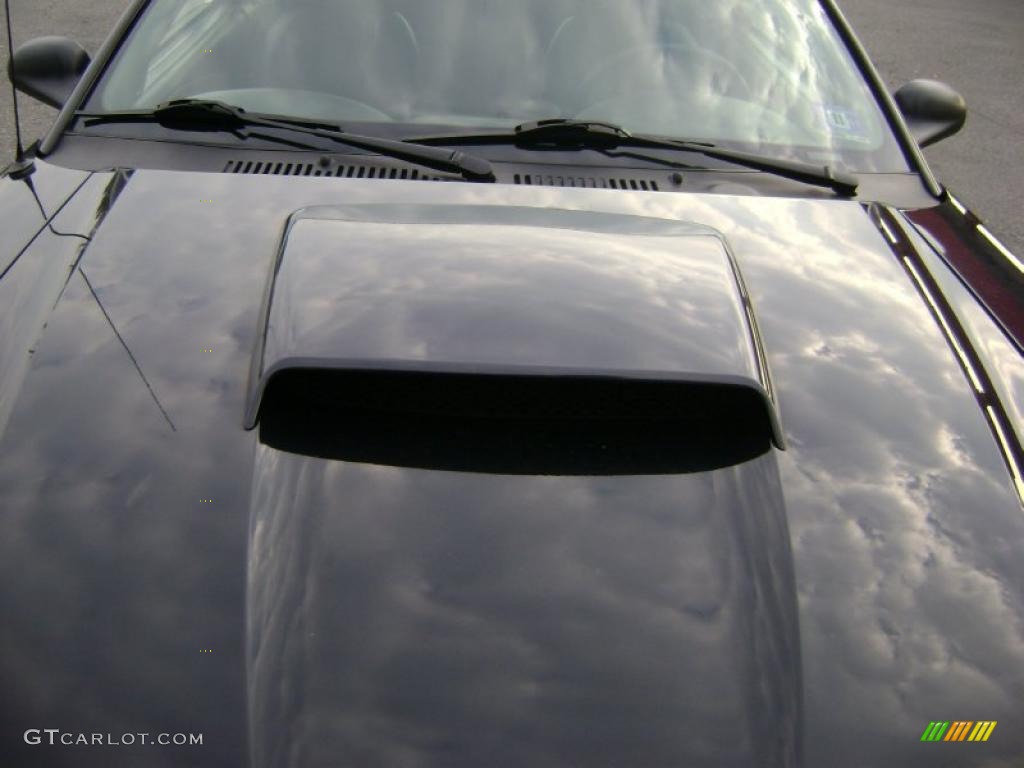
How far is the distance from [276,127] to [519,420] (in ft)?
3.45

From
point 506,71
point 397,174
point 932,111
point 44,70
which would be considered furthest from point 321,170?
point 932,111

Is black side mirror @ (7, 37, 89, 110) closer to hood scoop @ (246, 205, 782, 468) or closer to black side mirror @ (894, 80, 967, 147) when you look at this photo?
hood scoop @ (246, 205, 782, 468)

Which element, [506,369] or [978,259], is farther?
[978,259]

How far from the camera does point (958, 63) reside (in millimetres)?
8414

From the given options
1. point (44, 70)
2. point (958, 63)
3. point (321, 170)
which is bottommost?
point (958, 63)

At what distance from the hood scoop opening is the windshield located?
90cm

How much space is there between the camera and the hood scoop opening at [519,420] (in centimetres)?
158

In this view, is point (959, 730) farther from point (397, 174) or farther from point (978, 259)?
point (397, 174)

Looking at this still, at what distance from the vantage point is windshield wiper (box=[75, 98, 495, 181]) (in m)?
2.25

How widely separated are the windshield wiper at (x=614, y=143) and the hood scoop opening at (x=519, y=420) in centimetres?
87

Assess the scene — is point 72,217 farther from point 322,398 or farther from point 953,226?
point 953,226

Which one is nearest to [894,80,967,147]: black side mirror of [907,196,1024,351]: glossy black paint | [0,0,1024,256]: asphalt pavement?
[907,196,1024,351]: glossy black paint

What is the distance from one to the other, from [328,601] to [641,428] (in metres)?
0.55

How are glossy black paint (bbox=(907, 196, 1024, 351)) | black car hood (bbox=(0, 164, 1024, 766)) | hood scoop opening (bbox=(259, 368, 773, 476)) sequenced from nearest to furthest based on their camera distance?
black car hood (bbox=(0, 164, 1024, 766)), hood scoop opening (bbox=(259, 368, 773, 476)), glossy black paint (bbox=(907, 196, 1024, 351))
